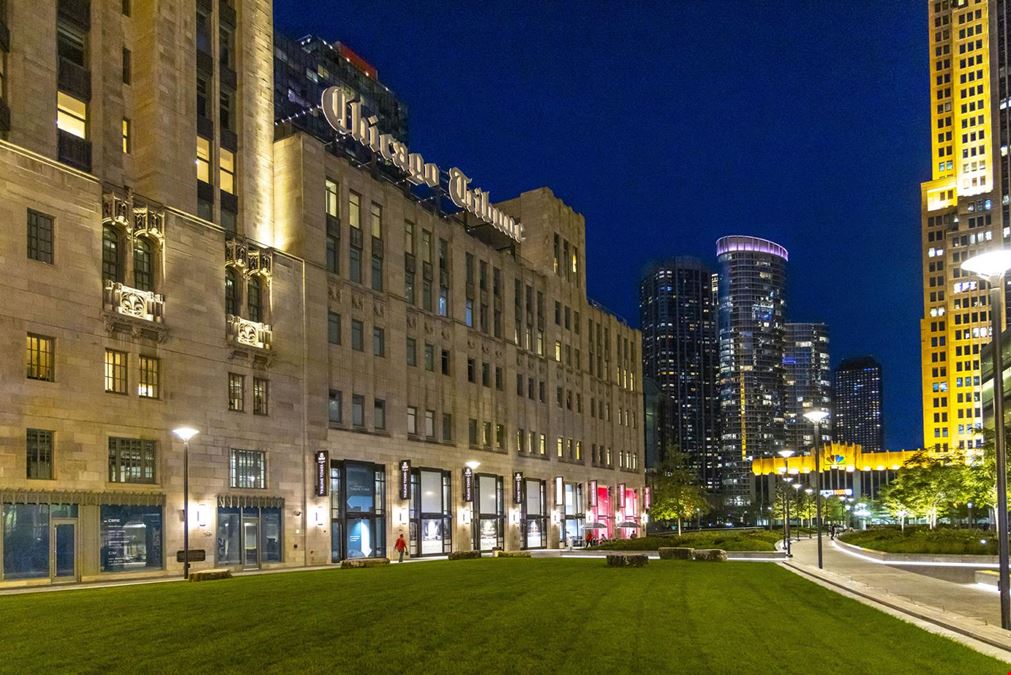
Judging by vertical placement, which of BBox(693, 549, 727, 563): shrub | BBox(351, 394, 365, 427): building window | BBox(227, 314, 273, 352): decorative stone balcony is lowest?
BBox(693, 549, 727, 563): shrub

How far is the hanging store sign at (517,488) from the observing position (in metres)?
77.8

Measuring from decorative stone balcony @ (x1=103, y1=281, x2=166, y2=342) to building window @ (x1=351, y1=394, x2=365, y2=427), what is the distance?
16818mm

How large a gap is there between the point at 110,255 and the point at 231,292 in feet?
27.7

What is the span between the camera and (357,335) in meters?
61.5

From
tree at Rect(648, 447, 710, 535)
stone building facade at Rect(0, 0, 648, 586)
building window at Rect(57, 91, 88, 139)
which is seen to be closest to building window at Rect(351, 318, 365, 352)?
stone building facade at Rect(0, 0, 648, 586)

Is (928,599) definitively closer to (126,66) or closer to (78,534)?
(78,534)

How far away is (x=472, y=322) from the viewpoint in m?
75.8

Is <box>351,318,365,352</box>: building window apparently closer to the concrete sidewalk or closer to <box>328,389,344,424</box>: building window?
<box>328,389,344,424</box>: building window

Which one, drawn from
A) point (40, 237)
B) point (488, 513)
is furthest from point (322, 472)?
point (488, 513)

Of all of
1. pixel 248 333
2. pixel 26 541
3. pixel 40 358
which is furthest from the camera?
pixel 248 333

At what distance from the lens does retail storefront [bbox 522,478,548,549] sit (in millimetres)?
80875

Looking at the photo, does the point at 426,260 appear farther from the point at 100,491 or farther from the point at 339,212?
the point at 100,491

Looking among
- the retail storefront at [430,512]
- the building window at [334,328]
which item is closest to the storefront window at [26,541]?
the building window at [334,328]

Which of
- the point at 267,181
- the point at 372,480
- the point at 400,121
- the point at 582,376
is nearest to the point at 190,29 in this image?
the point at 267,181
